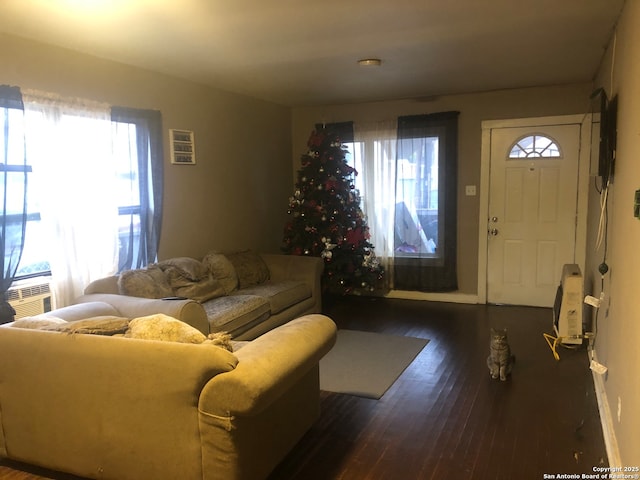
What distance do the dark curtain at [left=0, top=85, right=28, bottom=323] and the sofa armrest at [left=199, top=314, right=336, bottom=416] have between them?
1.89 meters

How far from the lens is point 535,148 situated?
5363 millimetres

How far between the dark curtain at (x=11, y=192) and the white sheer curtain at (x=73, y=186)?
0.09 m

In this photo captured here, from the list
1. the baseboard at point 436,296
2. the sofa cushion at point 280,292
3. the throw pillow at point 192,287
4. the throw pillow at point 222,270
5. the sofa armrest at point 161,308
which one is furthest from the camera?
the baseboard at point 436,296

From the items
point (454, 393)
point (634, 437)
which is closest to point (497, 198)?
point (454, 393)

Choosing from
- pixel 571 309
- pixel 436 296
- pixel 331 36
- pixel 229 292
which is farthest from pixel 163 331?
pixel 436 296

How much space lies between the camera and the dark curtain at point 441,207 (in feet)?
18.5

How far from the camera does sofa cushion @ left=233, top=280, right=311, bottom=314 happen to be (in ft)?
14.6

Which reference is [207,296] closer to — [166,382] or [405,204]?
[166,382]

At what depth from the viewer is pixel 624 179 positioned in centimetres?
256

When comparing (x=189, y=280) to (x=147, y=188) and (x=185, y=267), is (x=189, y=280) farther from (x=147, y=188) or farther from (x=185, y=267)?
(x=147, y=188)

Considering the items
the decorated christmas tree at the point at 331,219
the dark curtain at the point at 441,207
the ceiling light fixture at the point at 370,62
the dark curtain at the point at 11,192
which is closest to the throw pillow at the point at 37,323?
the dark curtain at the point at 11,192

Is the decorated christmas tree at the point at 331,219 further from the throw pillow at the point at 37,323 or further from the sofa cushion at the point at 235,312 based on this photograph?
the throw pillow at the point at 37,323

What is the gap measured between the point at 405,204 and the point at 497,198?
101 centimetres

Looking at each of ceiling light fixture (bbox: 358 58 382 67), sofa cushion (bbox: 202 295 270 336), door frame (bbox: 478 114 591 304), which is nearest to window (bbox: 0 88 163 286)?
sofa cushion (bbox: 202 295 270 336)
